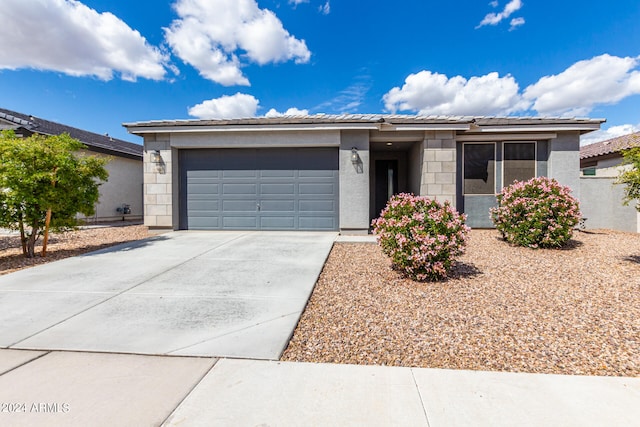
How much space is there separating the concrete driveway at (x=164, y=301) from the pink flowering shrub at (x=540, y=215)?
4.60 meters

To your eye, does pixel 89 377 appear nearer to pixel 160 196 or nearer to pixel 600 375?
pixel 600 375

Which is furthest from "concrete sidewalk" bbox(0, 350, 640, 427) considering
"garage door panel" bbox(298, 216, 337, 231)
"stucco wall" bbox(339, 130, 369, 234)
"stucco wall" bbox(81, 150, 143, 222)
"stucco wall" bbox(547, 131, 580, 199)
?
"stucco wall" bbox(81, 150, 143, 222)

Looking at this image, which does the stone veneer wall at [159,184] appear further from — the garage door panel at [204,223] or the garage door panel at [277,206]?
the garage door panel at [277,206]

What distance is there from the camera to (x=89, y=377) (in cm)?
253

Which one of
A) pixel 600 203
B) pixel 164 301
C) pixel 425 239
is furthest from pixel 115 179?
pixel 600 203

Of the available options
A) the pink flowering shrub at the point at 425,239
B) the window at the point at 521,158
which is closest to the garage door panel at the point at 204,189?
the pink flowering shrub at the point at 425,239

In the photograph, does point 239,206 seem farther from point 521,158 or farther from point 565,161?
point 565,161

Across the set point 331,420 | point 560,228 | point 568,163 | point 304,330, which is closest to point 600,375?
Result: point 331,420

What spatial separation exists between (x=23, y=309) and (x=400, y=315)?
15.4ft

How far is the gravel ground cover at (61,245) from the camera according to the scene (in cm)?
647

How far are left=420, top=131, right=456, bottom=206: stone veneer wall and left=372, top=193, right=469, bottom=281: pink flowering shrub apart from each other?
4.56 meters

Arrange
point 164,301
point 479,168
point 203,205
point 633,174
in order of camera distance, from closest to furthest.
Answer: point 164,301 → point 633,174 → point 203,205 → point 479,168

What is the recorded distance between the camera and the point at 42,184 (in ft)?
21.4

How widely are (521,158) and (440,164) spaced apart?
10.2ft
